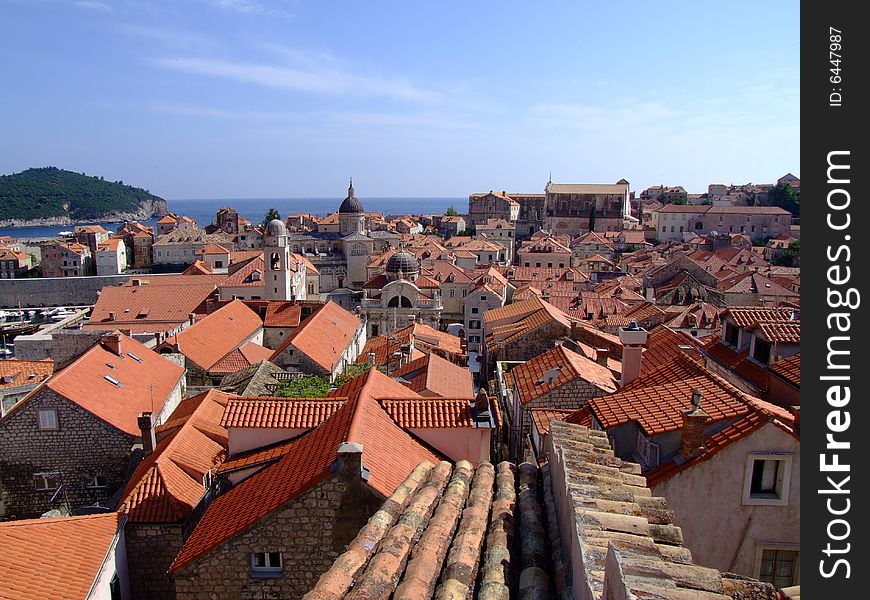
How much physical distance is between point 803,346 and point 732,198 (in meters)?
146

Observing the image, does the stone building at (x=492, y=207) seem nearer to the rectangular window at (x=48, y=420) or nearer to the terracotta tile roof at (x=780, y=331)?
the rectangular window at (x=48, y=420)

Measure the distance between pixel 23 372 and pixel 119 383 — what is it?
1211 centimetres

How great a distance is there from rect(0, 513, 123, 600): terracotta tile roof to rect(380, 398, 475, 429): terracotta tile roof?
233 inches

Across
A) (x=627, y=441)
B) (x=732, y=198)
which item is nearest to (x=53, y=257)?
(x=627, y=441)

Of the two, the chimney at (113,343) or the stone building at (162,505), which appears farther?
the chimney at (113,343)

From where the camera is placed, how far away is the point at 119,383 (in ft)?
66.4

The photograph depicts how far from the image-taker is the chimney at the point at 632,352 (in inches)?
522

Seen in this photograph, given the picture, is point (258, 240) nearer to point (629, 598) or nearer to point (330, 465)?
point (330, 465)

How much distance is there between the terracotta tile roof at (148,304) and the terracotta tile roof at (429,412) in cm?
3207

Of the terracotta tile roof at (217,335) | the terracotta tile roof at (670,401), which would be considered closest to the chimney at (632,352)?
the terracotta tile roof at (670,401)

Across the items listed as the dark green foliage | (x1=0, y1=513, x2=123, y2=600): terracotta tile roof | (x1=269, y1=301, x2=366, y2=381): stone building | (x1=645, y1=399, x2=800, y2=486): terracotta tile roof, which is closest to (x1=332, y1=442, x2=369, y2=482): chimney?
(x1=645, y1=399, x2=800, y2=486): terracotta tile roof

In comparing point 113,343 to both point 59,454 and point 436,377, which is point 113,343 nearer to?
point 59,454

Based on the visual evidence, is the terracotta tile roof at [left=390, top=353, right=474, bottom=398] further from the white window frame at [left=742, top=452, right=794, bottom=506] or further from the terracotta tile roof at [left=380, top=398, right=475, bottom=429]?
the white window frame at [left=742, top=452, right=794, bottom=506]

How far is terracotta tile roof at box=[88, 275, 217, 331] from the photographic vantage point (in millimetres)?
41031
